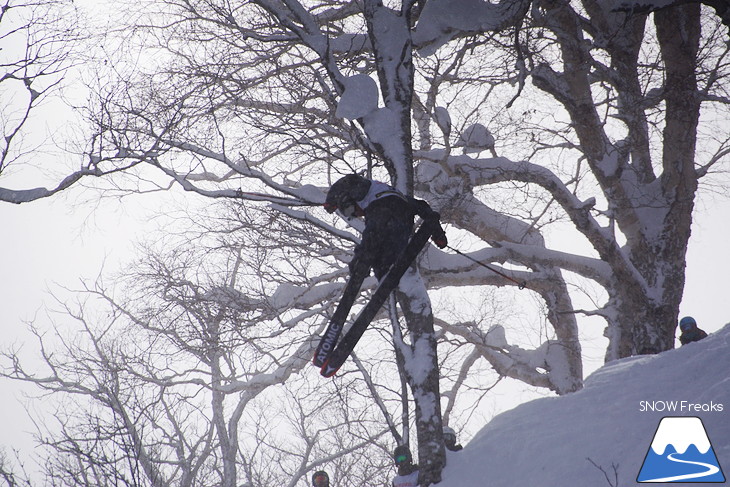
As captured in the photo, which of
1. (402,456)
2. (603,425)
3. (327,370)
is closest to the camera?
(603,425)

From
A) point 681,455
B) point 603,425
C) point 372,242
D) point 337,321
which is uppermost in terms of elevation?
point 372,242

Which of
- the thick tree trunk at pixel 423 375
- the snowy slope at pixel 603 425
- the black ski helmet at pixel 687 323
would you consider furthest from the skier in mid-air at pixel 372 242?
the black ski helmet at pixel 687 323

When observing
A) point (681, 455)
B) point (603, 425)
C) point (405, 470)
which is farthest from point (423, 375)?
point (681, 455)

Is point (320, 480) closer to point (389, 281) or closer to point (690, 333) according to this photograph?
point (389, 281)

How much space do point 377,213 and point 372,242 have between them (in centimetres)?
24

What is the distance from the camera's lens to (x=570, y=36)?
722 cm

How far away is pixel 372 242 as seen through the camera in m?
4.52

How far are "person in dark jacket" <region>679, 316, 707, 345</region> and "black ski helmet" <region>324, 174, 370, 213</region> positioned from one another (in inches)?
174

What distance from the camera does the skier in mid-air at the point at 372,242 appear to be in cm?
450

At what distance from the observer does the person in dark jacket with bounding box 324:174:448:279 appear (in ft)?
14.9

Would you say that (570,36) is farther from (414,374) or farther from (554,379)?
(554,379)

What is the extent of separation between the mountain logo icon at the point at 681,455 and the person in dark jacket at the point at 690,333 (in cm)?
309

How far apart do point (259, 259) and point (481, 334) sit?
4.56m

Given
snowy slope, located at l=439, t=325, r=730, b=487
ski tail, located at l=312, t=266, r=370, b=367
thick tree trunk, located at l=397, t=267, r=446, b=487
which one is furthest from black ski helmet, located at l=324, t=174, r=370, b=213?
snowy slope, located at l=439, t=325, r=730, b=487
